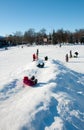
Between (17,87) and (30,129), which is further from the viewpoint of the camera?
(17,87)

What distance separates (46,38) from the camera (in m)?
123

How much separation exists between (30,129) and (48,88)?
471cm

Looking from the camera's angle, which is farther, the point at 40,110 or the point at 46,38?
the point at 46,38

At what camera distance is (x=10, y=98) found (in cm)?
1305

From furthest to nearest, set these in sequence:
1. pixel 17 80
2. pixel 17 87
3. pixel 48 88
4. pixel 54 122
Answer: pixel 17 80 → pixel 17 87 → pixel 48 88 → pixel 54 122

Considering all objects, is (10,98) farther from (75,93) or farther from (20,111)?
(75,93)

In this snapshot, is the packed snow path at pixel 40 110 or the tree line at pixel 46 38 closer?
the packed snow path at pixel 40 110

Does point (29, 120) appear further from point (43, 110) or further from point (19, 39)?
point (19, 39)

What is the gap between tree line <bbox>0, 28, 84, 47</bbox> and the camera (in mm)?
121250

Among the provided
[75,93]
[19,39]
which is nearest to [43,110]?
[75,93]

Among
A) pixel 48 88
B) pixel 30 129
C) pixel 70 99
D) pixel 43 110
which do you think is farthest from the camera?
pixel 48 88

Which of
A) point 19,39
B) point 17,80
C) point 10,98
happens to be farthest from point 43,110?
point 19,39

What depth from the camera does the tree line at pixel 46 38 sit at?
121 meters

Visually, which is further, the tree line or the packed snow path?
the tree line
